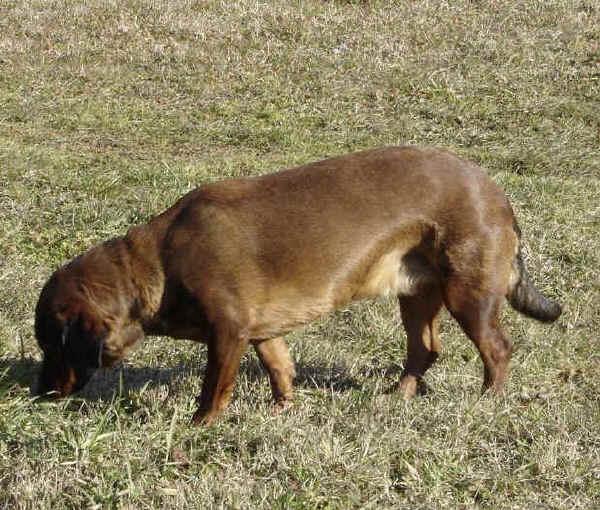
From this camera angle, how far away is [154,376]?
5.40 m

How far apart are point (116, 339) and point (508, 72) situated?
10.3 metres

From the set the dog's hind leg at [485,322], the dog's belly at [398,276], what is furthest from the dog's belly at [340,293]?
the dog's hind leg at [485,322]

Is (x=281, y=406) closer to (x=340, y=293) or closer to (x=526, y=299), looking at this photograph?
(x=340, y=293)

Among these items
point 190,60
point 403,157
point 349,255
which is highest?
point 403,157

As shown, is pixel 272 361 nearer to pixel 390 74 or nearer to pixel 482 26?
pixel 390 74

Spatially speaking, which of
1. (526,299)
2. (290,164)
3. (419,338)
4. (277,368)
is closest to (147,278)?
(277,368)

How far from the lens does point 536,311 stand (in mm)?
5285

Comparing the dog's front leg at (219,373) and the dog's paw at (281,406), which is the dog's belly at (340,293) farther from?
the dog's paw at (281,406)

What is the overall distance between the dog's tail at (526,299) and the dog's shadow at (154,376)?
104cm

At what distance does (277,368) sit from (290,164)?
5534 mm

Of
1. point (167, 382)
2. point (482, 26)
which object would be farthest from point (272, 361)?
point (482, 26)

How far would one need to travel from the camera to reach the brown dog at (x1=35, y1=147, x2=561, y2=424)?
4.51 m

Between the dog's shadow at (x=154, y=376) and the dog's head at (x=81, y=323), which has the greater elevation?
the dog's head at (x=81, y=323)

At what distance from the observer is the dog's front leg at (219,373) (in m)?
4.47
